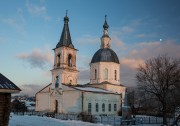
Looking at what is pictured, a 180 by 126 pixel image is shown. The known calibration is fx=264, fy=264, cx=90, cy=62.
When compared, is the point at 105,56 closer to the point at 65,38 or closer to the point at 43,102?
the point at 65,38

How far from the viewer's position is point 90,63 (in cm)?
5897

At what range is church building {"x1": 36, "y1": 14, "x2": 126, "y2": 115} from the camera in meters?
45.5

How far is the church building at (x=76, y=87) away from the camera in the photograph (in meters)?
45.5

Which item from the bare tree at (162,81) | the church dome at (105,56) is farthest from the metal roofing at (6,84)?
the church dome at (105,56)

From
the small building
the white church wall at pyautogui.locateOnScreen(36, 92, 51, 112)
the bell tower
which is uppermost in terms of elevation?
the bell tower

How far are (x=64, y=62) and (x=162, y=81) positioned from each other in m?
20.4

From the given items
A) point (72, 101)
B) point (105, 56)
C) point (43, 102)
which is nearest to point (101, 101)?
point (72, 101)

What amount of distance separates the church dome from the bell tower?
784cm

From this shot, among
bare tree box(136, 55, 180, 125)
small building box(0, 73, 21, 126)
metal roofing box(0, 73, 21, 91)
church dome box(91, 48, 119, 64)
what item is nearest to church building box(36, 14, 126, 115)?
church dome box(91, 48, 119, 64)

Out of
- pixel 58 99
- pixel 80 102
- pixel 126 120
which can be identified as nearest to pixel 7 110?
pixel 126 120

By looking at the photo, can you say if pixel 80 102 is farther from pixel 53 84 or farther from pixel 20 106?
pixel 20 106

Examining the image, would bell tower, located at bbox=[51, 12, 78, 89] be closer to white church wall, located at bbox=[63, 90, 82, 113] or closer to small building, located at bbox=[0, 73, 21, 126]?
white church wall, located at bbox=[63, 90, 82, 113]

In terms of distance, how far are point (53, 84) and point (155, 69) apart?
2114 centimetres

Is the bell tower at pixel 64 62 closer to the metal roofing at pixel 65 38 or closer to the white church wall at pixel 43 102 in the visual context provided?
the metal roofing at pixel 65 38
